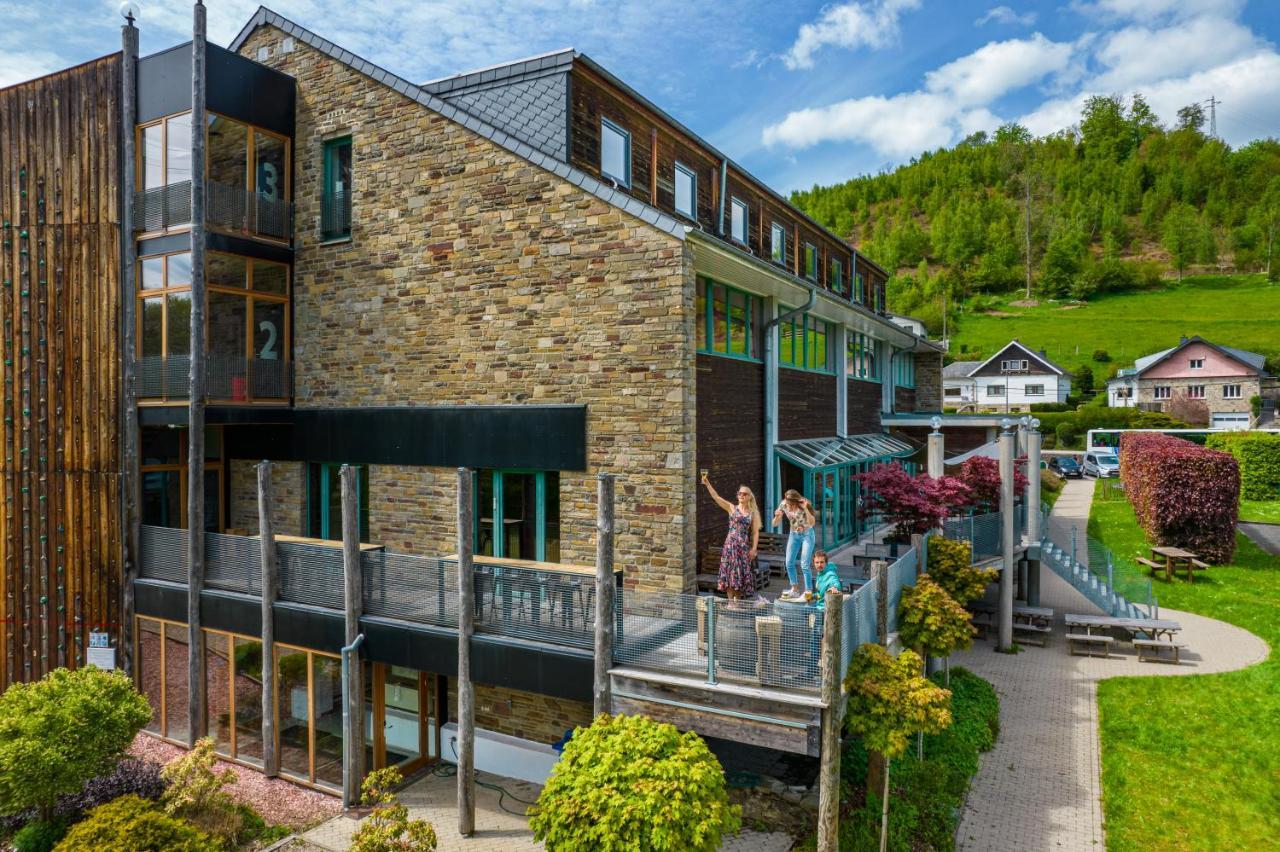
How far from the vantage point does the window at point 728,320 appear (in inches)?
460

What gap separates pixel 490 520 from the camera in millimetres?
12062

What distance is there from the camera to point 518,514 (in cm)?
1183

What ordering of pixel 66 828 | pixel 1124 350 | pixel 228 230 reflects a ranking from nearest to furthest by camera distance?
pixel 66 828
pixel 228 230
pixel 1124 350

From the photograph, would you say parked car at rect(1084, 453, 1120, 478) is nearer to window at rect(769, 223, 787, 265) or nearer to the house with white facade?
the house with white facade

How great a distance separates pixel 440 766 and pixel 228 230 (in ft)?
32.2

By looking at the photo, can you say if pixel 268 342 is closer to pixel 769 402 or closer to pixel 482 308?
pixel 482 308

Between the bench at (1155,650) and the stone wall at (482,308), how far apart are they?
11.6 meters

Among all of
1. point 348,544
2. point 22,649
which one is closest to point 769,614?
point 348,544

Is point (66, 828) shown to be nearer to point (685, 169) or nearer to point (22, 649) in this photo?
point (22, 649)

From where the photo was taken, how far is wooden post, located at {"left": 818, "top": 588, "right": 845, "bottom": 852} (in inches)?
289

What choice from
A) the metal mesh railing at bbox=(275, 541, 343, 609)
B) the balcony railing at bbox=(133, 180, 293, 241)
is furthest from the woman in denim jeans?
the balcony railing at bbox=(133, 180, 293, 241)

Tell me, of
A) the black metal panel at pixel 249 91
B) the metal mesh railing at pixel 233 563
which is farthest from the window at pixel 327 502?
the black metal panel at pixel 249 91

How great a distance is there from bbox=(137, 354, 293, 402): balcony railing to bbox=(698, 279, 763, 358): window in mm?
8008

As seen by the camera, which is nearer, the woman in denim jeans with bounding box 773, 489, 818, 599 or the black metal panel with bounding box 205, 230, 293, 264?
the woman in denim jeans with bounding box 773, 489, 818, 599
